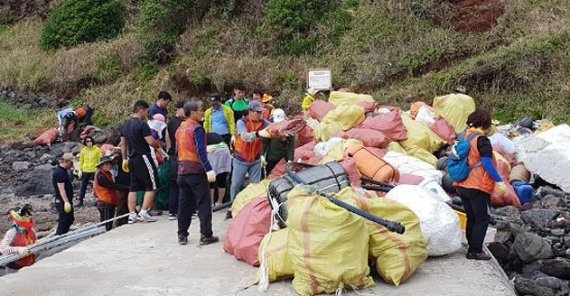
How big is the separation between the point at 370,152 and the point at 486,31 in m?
7.93

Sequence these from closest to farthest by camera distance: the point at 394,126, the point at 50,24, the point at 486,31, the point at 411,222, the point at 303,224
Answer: the point at 303,224, the point at 411,222, the point at 394,126, the point at 486,31, the point at 50,24

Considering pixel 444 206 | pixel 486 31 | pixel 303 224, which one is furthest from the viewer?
pixel 486 31

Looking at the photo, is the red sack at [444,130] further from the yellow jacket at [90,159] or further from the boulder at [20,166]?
the boulder at [20,166]

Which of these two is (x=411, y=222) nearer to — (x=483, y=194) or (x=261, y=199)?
(x=483, y=194)

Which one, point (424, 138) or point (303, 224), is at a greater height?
point (303, 224)

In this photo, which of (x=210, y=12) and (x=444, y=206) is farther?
(x=210, y=12)

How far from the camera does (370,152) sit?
7.72m

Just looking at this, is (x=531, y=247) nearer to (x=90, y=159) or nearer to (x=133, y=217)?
(x=133, y=217)

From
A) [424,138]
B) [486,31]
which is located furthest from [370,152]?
[486,31]

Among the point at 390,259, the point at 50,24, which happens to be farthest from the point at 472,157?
the point at 50,24

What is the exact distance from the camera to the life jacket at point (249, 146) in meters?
7.71

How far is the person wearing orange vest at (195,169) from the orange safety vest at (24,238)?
1.64m

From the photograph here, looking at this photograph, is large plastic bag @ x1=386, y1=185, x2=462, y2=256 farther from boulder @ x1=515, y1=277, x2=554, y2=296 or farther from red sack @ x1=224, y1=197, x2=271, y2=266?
red sack @ x1=224, y1=197, x2=271, y2=266

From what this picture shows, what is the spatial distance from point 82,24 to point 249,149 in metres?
15.0
